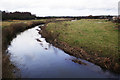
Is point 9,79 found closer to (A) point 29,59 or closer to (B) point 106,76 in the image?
(A) point 29,59

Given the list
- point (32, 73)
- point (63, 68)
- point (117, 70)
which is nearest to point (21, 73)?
point (32, 73)

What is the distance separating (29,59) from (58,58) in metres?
4.79

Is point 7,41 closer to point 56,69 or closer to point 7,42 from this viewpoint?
point 7,42

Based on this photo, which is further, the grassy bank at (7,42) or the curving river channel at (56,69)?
the curving river channel at (56,69)

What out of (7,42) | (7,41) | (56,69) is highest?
(7,41)

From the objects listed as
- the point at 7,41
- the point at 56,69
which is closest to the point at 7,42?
the point at 7,41

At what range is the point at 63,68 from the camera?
1387 cm

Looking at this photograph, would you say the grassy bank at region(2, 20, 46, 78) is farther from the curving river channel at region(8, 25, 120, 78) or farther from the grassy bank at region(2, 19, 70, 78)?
the curving river channel at region(8, 25, 120, 78)

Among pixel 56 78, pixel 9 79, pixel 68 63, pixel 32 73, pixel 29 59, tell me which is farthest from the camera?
pixel 29 59

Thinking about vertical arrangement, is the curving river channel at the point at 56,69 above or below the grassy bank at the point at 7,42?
below

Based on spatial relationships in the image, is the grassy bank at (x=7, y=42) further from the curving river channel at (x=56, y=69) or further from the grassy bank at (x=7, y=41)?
the curving river channel at (x=56, y=69)

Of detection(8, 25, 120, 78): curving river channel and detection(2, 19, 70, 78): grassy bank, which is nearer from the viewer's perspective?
detection(2, 19, 70, 78): grassy bank

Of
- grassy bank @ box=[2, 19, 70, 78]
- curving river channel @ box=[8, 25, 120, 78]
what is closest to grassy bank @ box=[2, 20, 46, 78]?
grassy bank @ box=[2, 19, 70, 78]

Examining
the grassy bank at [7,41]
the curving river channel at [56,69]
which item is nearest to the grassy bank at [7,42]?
the grassy bank at [7,41]
